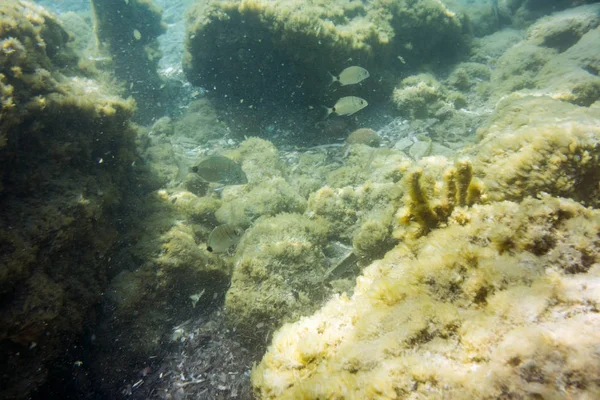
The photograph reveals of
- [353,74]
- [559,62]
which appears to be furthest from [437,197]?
[559,62]

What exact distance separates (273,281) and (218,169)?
2.40 metres

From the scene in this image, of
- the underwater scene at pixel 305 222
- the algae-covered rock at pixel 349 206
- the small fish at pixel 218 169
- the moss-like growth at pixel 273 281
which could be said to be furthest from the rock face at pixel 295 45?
the moss-like growth at pixel 273 281

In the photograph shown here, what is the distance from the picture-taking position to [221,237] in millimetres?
3975

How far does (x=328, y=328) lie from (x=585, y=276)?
1577 millimetres

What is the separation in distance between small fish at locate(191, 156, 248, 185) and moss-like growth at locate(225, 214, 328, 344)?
1551mm

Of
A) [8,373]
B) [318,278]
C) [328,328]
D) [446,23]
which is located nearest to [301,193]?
[318,278]

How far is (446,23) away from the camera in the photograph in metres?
9.36

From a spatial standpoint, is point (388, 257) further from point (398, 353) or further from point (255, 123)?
point (255, 123)

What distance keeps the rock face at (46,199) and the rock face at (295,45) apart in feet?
12.2

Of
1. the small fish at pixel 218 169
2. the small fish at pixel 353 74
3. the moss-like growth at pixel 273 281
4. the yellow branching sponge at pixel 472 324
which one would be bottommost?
the moss-like growth at pixel 273 281

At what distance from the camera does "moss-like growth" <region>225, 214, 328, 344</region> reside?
136 inches

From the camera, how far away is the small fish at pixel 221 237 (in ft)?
12.9

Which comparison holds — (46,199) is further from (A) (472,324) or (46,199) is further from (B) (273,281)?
(A) (472,324)

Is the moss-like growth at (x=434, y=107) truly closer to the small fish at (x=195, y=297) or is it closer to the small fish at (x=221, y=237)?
the small fish at (x=221, y=237)
